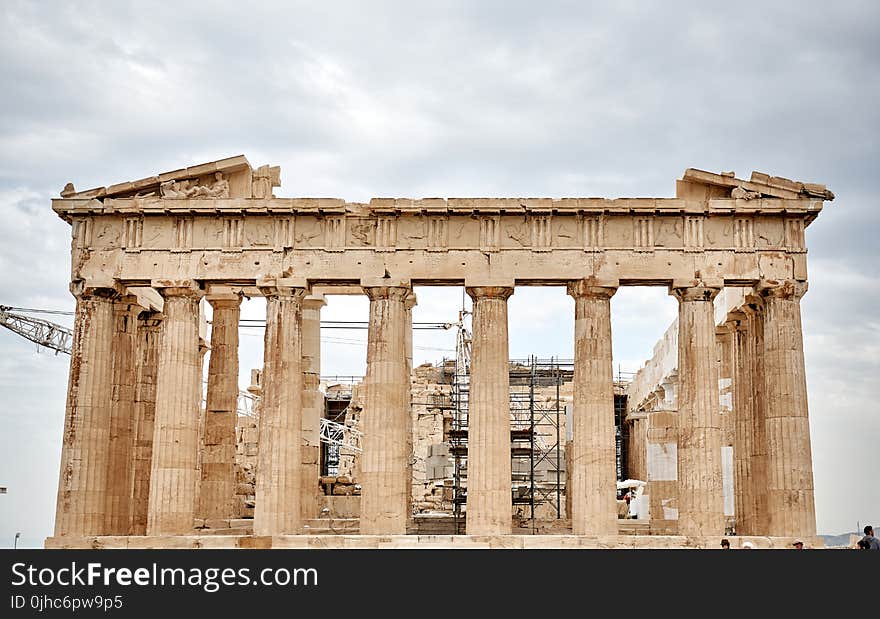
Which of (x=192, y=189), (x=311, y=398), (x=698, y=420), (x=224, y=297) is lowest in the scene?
(x=698, y=420)

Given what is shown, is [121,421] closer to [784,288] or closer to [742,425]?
[742,425]

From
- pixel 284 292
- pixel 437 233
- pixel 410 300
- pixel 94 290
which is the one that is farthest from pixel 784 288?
pixel 94 290

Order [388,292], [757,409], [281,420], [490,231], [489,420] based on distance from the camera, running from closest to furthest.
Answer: [489,420] < [281,420] < [388,292] < [490,231] < [757,409]

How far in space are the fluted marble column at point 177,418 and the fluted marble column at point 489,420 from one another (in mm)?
7755

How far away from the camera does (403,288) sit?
1270 inches

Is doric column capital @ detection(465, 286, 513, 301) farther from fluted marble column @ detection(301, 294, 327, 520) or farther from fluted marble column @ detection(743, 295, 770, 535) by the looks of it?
fluted marble column @ detection(743, 295, 770, 535)

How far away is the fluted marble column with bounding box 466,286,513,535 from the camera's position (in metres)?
31.0

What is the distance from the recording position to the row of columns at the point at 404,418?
3106 centimetres

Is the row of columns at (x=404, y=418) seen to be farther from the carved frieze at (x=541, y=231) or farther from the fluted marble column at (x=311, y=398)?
the fluted marble column at (x=311, y=398)

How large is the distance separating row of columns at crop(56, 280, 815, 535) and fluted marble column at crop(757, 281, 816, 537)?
4 cm

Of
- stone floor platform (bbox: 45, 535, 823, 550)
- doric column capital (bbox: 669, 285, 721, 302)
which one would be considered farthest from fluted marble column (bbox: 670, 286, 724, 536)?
stone floor platform (bbox: 45, 535, 823, 550)

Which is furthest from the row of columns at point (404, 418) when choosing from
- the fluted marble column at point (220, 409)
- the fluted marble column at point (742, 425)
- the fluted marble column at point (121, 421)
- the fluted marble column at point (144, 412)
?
the fluted marble column at point (220, 409)

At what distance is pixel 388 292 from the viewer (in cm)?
3228

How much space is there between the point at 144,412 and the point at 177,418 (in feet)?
15.5
